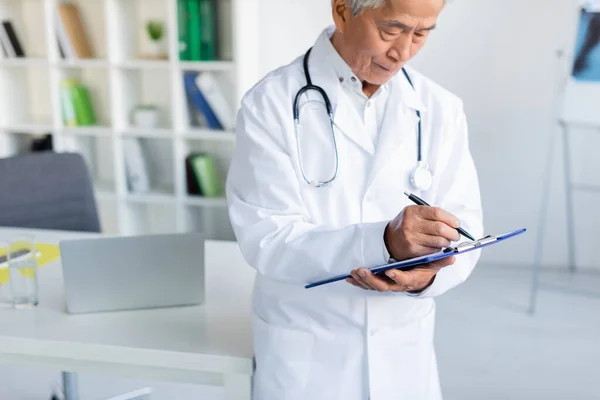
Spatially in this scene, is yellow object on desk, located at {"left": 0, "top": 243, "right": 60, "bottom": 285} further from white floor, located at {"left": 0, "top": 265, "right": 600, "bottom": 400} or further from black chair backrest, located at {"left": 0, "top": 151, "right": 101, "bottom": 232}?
white floor, located at {"left": 0, "top": 265, "right": 600, "bottom": 400}

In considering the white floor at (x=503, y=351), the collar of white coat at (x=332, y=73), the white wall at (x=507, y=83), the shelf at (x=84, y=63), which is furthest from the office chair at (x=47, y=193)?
the white wall at (x=507, y=83)

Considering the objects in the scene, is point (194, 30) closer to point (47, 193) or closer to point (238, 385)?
point (47, 193)

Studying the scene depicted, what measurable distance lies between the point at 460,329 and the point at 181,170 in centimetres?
174

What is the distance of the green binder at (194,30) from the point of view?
3453 mm

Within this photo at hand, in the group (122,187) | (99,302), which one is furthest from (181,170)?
(99,302)

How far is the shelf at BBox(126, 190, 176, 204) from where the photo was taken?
3.73m

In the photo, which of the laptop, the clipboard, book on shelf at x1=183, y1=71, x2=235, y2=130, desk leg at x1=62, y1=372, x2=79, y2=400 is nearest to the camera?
the clipboard

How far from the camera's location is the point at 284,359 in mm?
1270

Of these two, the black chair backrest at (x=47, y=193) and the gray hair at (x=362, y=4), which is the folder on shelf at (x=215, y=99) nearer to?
the black chair backrest at (x=47, y=193)

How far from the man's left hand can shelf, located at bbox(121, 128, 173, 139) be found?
2668 mm

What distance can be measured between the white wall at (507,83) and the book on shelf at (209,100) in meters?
0.42

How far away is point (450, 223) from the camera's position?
1.06m

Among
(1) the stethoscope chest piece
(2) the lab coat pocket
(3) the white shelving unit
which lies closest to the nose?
(1) the stethoscope chest piece

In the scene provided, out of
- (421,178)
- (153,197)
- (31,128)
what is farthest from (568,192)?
(31,128)
